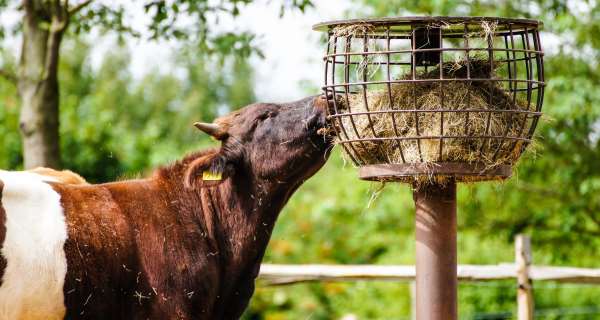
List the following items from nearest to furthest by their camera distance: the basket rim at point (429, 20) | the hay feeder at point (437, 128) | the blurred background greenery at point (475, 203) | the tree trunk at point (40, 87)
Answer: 1. the basket rim at point (429, 20)
2. the hay feeder at point (437, 128)
3. the tree trunk at point (40, 87)
4. the blurred background greenery at point (475, 203)

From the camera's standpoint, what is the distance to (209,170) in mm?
5094

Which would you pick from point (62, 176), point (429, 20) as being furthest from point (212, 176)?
point (429, 20)

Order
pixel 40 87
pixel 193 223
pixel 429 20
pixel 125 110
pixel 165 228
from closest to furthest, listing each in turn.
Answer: pixel 429 20 → pixel 165 228 → pixel 193 223 → pixel 40 87 → pixel 125 110

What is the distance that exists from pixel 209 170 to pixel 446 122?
1.60 metres

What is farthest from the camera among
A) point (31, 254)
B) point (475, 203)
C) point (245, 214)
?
point (475, 203)

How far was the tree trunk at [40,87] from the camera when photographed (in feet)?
22.3

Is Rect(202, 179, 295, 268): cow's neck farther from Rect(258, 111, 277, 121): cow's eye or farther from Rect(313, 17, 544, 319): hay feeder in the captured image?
Rect(313, 17, 544, 319): hay feeder

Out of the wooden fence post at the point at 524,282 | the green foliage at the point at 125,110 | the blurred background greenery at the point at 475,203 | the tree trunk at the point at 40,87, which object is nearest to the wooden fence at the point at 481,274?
the wooden fence post at the point at 524,282

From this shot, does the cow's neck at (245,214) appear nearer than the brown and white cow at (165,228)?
No

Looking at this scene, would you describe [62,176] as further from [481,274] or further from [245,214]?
[481,274]

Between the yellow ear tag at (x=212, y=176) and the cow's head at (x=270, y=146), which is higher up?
the cow's head at (x=270, y=146)

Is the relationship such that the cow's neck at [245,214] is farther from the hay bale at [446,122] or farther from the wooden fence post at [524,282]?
the wooden fence post at [524,282]

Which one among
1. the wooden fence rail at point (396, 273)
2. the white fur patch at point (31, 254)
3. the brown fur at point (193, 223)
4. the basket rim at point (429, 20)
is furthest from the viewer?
the wooden fence rail at point (396, 273)

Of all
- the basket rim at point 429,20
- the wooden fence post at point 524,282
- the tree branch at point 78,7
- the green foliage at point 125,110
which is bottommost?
the wooden fence post at point 524,282
